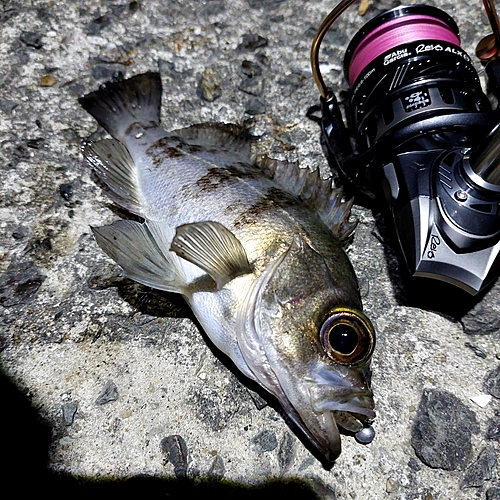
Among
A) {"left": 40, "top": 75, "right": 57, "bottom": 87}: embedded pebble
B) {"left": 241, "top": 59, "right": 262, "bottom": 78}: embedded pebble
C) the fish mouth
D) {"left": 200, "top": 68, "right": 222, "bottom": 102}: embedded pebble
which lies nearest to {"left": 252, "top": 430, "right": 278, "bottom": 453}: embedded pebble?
the fish mouth

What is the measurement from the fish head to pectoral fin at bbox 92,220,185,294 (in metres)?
0.31

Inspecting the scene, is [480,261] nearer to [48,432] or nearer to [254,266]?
[254,266]

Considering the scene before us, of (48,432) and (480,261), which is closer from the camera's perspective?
(480,261)

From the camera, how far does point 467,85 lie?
1.62 metres

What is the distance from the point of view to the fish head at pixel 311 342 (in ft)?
3.94

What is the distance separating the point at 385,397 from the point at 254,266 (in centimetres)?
69

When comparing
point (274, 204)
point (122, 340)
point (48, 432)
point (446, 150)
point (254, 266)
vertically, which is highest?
point (446, 150)

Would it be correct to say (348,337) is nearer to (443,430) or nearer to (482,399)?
(443,430)

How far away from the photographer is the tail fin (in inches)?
75.7

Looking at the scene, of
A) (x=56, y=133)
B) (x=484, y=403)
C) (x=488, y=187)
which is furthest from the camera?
(x=56, y=133)

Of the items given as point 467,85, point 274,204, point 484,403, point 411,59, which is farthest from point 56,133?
point 484,403

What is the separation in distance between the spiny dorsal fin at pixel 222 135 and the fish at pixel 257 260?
0.04ft

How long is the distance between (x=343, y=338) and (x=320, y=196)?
57cm

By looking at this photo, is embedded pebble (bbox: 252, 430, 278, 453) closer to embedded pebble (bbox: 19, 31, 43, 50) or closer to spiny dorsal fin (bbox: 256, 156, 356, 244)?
spiny dorsal fin (bbox: 256, 156, 356, 244)
